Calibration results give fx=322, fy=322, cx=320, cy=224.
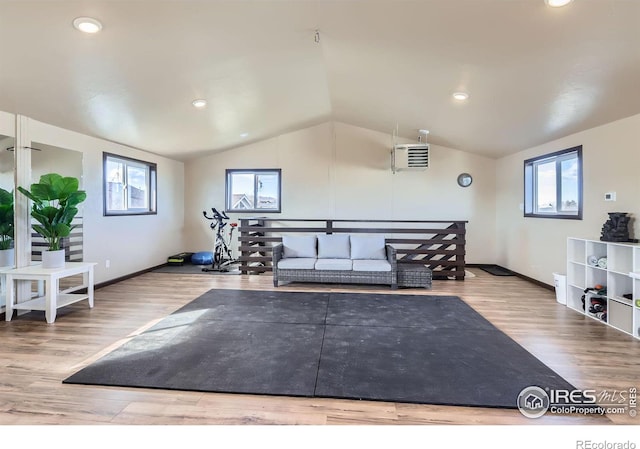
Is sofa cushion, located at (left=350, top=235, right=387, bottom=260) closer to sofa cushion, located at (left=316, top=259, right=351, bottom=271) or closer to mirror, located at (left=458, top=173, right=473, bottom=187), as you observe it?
sofa cushion, located at (left=316, top=259, right=351, bottom=271)

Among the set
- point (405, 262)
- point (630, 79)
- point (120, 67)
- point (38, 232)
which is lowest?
point (405, 262)

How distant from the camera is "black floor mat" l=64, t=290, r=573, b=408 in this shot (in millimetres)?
2137

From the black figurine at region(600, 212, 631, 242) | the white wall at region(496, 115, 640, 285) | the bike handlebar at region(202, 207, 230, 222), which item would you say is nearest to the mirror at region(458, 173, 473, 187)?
the white wall at region(496, 115, 640, 285)

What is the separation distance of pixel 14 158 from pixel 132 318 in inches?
89.4

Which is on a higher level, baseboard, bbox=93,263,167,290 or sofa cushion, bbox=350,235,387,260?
sofa cushion, bbox=350,235,387,260

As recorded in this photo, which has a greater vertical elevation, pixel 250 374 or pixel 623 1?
pixel 623 1

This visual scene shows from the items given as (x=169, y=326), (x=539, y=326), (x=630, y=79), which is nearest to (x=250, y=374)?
(x=169, y=326)

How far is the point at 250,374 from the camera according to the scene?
2307 millimetres

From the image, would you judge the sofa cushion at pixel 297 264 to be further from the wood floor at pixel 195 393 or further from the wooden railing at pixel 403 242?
the wood floor at pixel 195 393

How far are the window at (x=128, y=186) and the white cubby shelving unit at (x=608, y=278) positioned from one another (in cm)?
663

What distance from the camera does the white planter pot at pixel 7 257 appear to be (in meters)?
3.59

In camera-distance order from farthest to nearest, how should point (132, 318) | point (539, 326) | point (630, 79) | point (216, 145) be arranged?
point (216, 145) < point (132, 318) < point (539, 326) < point (630, 79)

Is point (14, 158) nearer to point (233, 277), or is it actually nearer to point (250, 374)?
A: point (233, 277)
